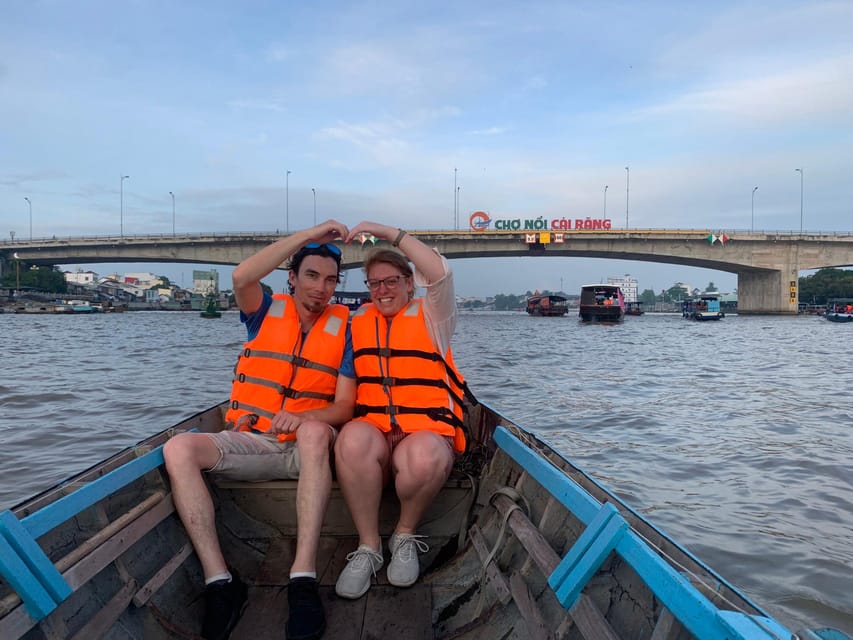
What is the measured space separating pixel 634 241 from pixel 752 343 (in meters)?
22.9

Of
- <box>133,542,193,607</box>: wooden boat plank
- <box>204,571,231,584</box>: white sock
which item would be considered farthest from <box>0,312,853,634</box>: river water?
<box>133,542,193,607</box>: wooden boat plank

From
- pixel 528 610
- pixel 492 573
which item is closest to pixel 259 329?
pixel 492 573

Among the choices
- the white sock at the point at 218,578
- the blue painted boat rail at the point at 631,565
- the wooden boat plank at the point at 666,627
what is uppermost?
the blue painted boat rail at the point at 631,565

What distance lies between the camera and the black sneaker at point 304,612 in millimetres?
2385

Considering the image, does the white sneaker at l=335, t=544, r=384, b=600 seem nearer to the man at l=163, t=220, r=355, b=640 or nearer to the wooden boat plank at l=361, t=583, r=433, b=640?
the wooden boat plank at l=361, t=583, r=433, b=640

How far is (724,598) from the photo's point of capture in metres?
1.60

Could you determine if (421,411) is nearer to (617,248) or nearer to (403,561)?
→ (403,561)

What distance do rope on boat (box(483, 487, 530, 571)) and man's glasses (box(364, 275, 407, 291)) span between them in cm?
124

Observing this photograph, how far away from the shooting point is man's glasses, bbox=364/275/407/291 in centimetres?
319

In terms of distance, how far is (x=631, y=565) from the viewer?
1.80 metres

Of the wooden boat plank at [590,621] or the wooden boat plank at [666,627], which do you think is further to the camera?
the wooden boat plank at [590,621]

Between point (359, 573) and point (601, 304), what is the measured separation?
48606mm

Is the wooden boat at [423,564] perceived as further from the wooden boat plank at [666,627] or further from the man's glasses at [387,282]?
the man's glasses at [387,282]

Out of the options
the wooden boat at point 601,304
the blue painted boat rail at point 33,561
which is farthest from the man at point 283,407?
the wooden boat at point 601,304
